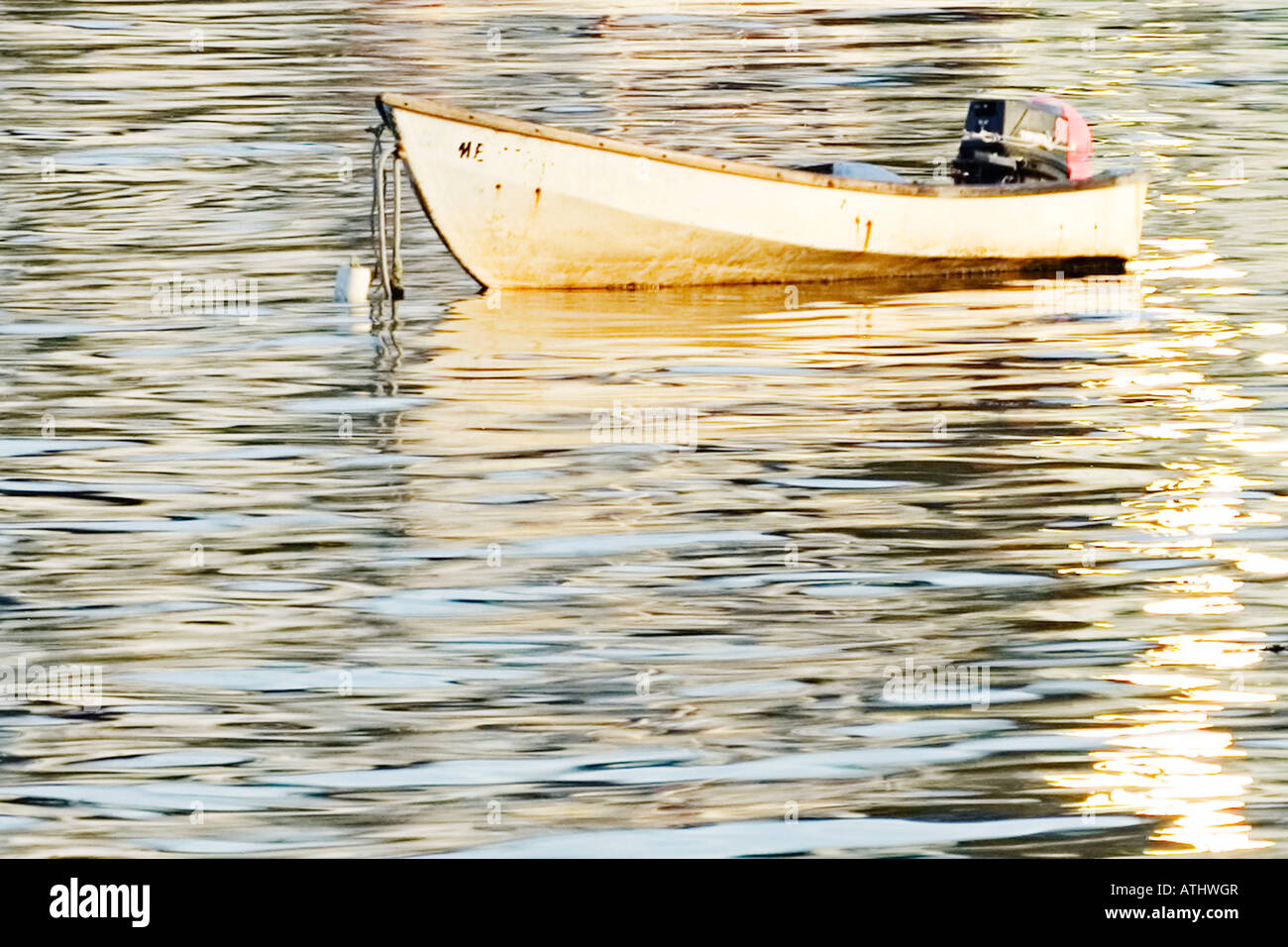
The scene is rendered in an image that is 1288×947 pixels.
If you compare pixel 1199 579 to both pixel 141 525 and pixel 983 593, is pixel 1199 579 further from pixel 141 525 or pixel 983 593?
pixel 141 525

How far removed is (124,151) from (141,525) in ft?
62.3

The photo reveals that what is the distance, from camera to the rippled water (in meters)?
10.2

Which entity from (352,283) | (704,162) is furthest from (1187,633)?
(352,283)

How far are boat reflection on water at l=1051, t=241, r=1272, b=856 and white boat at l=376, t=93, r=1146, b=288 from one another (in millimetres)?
3702

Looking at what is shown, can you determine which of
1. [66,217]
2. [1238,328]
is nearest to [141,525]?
[1238,328]
